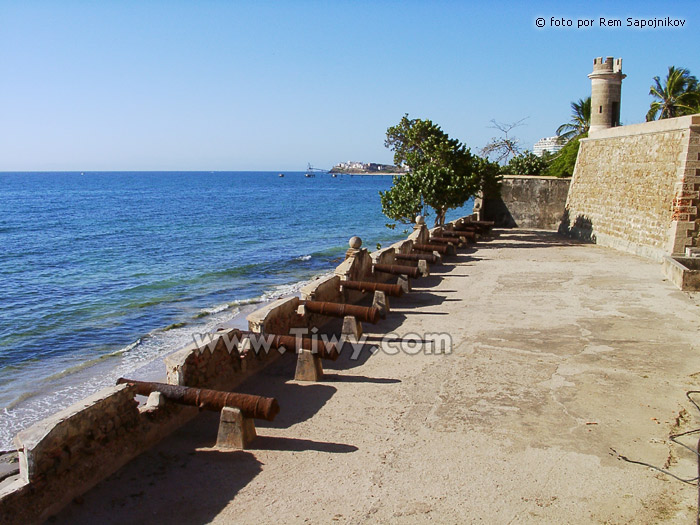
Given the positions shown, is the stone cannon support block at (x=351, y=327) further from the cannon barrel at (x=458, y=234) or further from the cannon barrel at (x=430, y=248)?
the cannon barrel at (x=458, y=234)

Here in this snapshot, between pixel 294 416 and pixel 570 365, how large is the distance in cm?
360

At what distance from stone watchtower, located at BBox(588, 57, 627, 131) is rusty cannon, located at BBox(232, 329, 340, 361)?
19094 millimetres

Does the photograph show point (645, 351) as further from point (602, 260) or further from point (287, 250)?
point (287, 250)

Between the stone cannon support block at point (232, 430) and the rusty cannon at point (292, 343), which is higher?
the rusty cannon at point (292, 343)

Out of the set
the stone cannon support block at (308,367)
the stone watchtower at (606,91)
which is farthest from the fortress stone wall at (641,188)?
the stone cannon support block at (308,367)

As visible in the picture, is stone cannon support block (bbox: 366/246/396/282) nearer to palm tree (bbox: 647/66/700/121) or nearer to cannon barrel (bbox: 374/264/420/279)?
cannon barrel (bbox: 374/264/420/279)

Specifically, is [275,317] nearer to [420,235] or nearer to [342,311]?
[342,311]

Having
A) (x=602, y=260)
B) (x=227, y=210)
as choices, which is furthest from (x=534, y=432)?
(x=227, y=210)

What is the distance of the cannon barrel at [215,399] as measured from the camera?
5.42 metres

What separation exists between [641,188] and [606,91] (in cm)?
701

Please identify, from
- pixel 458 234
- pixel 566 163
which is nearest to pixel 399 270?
pixel 458 234

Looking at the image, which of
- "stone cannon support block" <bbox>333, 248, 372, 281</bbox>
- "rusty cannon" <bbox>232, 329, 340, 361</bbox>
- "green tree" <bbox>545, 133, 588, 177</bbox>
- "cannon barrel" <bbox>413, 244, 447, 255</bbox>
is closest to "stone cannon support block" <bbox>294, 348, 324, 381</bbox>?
"rusty cannon" <bbox>232, 329, 340, 361</bbox>

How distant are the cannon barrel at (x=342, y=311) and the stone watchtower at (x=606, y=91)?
17398mm

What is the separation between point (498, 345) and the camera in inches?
333
